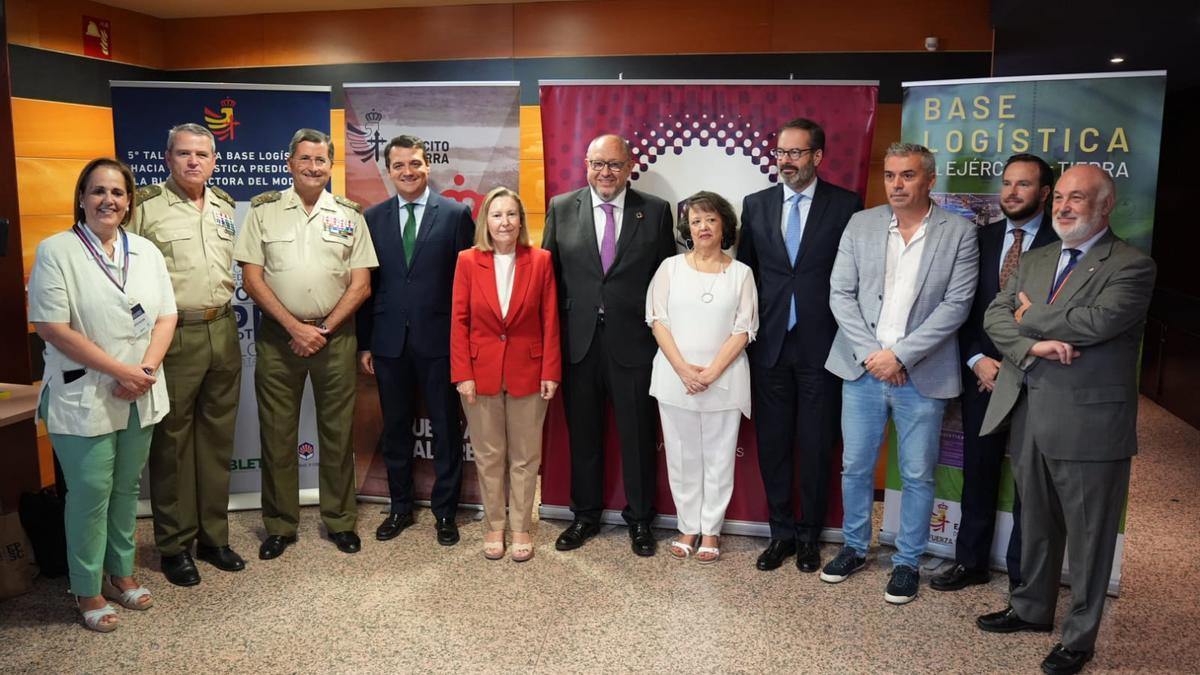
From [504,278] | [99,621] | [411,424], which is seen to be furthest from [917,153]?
[99,621]

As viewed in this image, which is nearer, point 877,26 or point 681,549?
point 681,549

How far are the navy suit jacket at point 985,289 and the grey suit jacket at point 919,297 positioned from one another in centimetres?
7

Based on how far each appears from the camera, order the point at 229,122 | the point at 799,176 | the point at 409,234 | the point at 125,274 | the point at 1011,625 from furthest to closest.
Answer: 1. the point at 229,122
2. the point at 409,234
3. the point at 799,176
4. the point at 1011,625
5. the point at 125,274

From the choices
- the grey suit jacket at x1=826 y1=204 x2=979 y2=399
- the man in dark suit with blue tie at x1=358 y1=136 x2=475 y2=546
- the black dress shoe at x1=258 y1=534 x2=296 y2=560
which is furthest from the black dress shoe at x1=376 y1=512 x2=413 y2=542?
the grey suit jacket at x1=826 y1=204 x2=979 y2=399

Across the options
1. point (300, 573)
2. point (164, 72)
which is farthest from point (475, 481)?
point (164, 72)

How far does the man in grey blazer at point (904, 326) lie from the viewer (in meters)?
3.68

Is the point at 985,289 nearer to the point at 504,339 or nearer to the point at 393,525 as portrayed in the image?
the point at 504,339

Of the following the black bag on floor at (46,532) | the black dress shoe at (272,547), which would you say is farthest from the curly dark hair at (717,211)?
the black bag on floor at (46,532)

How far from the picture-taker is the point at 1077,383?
10.2 ft

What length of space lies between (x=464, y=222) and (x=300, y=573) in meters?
1.80

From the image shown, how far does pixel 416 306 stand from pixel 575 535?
53.4 inches

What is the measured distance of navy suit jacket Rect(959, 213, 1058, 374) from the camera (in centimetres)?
371

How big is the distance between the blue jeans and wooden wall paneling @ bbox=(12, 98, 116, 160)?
5.28m

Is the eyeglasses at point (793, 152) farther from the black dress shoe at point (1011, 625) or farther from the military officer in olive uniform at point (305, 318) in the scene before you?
the black dress shoe at point (1011, 625)
